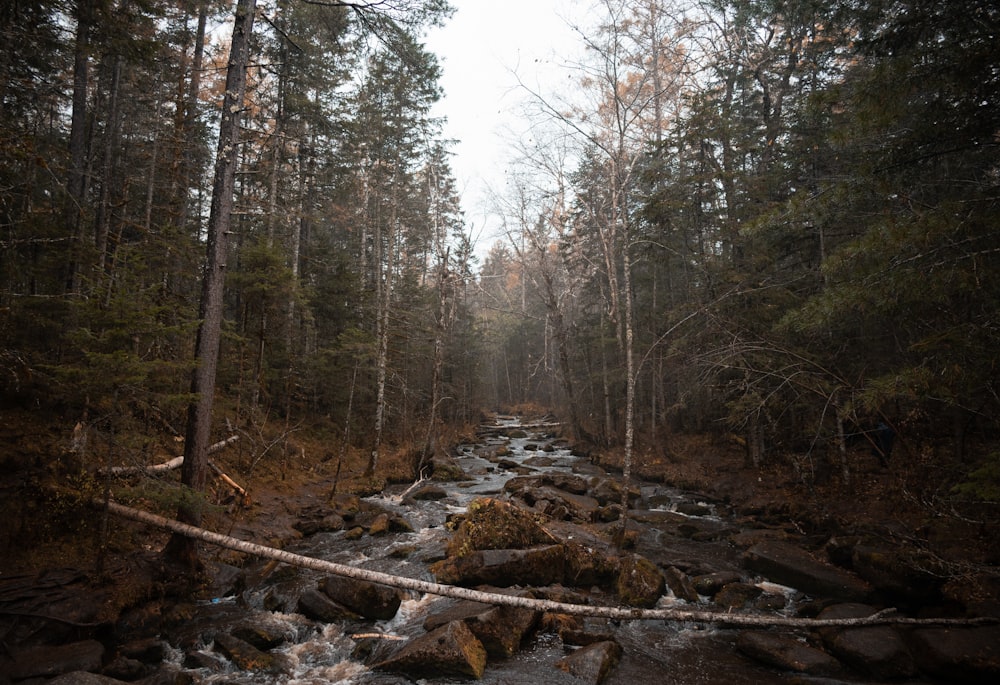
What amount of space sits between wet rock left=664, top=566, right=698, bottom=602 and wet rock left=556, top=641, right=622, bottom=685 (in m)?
2.26

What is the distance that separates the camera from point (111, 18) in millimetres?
7605

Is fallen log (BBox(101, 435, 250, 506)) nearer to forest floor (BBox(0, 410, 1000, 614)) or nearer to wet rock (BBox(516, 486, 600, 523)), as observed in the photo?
forest floor (BBox(0, 410, 1000, 614))

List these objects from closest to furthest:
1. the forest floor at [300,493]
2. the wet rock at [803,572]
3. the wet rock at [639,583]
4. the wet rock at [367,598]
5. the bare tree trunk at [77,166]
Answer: the forest floor at [300,493] < the wet rock at [367,598] < the wet rock at [639,583] < the wet rock at [803,572] < the bare tree trunk at [77,166]

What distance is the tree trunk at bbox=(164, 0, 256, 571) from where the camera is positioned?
643cm

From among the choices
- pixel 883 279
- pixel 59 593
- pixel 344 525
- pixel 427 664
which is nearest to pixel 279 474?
pixel 344 525

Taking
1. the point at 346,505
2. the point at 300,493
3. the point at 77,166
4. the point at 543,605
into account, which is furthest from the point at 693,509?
the point at 77,166

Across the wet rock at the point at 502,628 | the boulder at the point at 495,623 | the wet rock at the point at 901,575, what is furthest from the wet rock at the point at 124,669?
the wet rock at the point at 901,575

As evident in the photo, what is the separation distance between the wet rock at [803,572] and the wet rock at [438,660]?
5969 mm

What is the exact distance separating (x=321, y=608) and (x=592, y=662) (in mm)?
3900

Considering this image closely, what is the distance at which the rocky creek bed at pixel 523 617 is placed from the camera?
5.19 metres

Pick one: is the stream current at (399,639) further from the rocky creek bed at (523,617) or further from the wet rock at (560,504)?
the wet rock at (560,504)

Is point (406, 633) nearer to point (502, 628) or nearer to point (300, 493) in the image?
point (502, 628)

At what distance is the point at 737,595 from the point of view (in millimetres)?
7422

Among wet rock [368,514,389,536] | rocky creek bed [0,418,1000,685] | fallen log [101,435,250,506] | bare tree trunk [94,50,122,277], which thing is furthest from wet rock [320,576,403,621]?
bare tree trunk [94,50,122,277]
